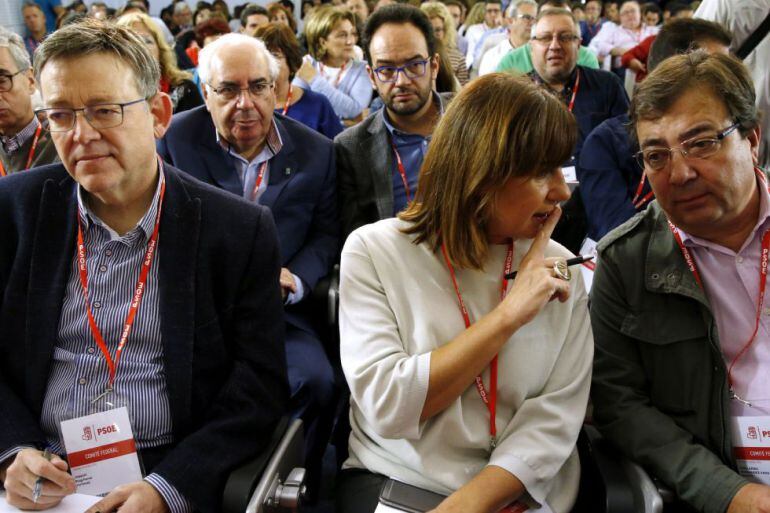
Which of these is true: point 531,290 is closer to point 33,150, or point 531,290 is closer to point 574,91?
point 33,150

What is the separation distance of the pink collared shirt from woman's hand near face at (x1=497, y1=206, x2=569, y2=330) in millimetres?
393

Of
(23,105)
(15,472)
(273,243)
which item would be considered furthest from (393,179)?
(15,472)

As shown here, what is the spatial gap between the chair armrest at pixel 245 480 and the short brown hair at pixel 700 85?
113cm

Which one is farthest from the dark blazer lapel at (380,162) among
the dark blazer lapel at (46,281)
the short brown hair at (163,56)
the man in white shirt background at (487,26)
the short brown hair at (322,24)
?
the man in white shirt background at (487,26)

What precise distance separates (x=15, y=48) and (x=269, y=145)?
1.01 meters

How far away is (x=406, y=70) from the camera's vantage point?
2885 millimetres

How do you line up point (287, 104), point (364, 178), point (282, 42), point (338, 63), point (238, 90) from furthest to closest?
point (338, 63)
point (282, 42)
point (287, 104)
point (364, 178)
point (238, 90)

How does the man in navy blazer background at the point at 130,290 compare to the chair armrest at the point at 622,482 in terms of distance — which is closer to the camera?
the chair armrest at the point at 622,482

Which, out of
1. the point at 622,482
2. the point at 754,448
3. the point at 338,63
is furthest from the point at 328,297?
the point at 338,63

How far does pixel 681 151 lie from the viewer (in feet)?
4.94

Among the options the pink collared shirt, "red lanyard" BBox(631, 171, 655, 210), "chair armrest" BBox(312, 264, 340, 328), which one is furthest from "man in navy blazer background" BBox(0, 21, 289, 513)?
"red lanyard" BBox(631, 171, 655, 210)

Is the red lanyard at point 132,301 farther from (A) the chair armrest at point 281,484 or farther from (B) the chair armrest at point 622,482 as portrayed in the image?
(B) the chair armrest at point 622,482

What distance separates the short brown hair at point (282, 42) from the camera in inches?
155

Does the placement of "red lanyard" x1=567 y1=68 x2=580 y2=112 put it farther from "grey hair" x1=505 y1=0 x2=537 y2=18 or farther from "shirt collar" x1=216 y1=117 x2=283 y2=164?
"grey hair" x1=505 y1=0 x2=537 y2=18
